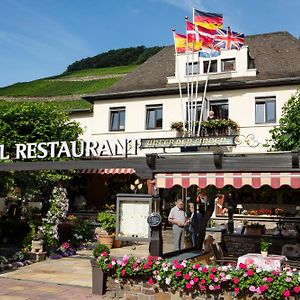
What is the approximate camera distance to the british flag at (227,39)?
21.9 meters

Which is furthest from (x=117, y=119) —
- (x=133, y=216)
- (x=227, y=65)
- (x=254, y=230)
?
(x=133, y=216)

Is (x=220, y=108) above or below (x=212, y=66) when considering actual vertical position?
below

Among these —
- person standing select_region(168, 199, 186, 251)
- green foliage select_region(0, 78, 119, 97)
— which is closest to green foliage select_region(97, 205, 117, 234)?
person standing select_region(168, 199, 186, 251)

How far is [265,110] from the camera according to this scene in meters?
24.1

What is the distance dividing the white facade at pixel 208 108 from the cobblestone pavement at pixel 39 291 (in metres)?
14.1

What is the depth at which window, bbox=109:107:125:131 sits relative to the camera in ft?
89.2

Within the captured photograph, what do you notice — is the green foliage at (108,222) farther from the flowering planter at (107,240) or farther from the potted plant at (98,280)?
the potted plant at (98,280)

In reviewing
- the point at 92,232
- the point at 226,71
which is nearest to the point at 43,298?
the point at 92,232

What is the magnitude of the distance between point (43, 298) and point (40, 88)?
74.0 meters

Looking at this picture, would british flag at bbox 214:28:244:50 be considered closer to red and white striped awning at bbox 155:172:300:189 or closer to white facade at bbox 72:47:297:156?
white facade at bbox 72:47:297:156

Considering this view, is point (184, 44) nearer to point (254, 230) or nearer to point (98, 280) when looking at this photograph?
point (254, 230)

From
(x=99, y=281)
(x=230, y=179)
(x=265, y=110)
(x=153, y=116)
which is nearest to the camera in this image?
(x=230, y=179)

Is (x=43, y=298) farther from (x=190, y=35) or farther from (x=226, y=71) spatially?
(x=226, y=71)

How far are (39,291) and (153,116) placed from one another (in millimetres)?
17797
